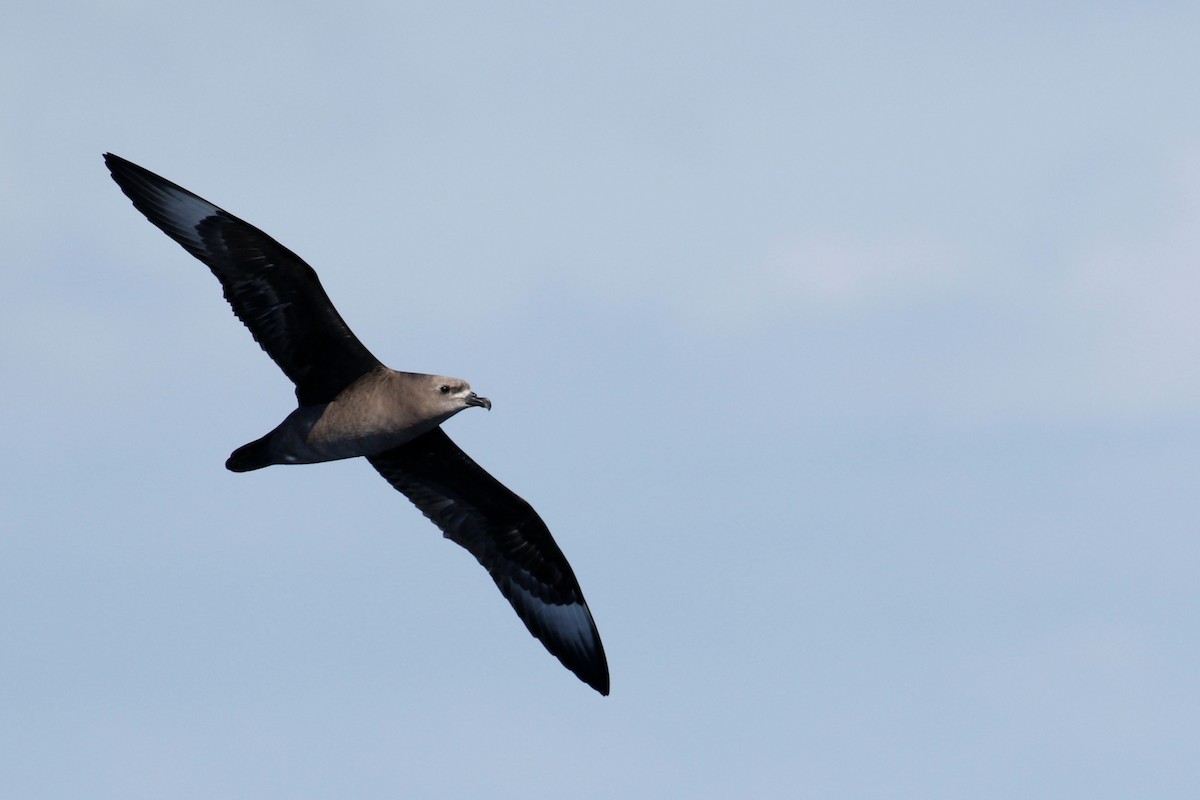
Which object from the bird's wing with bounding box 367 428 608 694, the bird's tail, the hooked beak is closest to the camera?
the hooked beak

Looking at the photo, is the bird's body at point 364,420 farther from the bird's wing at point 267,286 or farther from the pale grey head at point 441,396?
the bird's wing at point 267,286

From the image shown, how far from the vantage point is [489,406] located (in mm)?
15562

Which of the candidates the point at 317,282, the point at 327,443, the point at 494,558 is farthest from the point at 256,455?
the point at 494,558

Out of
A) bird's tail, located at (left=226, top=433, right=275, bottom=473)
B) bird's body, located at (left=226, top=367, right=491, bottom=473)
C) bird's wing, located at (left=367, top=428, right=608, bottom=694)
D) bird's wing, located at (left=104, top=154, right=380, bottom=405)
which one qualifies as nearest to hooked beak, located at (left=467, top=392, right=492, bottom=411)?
bird's body, located at (left=226, top=367, right=491, bottom=473)

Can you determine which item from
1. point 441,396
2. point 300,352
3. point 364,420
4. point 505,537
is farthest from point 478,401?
point 505,537

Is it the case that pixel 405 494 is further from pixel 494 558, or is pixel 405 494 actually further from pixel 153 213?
pixel 153 213

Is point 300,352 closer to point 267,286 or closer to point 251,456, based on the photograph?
point 267,286

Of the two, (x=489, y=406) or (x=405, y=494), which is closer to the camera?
(x=489, y=406)

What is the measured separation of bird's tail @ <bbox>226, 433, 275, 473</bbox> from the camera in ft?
53.4

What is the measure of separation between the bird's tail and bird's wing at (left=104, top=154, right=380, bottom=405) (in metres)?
0.56

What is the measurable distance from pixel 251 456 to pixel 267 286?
1638 millimetres

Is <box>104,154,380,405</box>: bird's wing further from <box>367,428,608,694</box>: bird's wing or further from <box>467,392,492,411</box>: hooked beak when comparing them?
<box>367,428,608,694</box>: bird's wing

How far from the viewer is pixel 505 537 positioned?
1816 cm

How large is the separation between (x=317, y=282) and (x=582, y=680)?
545 centimetres
